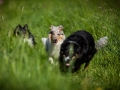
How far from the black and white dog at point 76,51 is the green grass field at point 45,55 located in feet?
0.67

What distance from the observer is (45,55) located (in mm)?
8484

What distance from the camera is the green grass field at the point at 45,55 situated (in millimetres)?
5297

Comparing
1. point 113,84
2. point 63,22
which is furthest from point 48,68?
point 63,22

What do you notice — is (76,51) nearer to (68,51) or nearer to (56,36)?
(68,51)

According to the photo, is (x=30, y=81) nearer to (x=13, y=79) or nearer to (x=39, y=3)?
(x=13, y=79)

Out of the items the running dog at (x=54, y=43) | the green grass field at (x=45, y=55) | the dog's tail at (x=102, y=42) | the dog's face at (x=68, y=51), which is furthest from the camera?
the dog's tail at (x=102, y=42)

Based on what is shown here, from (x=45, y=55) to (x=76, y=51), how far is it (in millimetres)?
794

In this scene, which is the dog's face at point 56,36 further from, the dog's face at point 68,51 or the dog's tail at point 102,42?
the dog's tail at point 102,42

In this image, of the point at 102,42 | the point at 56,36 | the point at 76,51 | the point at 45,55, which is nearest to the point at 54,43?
the point at 56,36

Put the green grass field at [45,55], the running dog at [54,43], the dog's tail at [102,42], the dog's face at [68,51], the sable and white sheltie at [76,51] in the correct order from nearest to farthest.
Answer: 1. the green grass field at [45,55]
2. the sable and white sheltie at [76,51]
3. the dog's face at [68,51]
4. the running dog at [54,43]
5. the dog's tail at [102,42]

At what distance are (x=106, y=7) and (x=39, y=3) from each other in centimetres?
678

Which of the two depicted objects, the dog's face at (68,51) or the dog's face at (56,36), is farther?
the dog's face at (56,36)

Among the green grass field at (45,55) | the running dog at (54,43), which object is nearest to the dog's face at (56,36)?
the running dog at (54,43)

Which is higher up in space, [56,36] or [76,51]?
[56,36]
